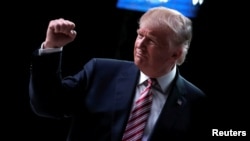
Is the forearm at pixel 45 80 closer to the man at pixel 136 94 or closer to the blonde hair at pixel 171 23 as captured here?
the man at pixel 136 94

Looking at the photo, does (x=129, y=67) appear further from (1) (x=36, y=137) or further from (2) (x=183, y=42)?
(1) (x=36, y=137)

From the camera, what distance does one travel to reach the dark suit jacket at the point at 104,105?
1144 mm

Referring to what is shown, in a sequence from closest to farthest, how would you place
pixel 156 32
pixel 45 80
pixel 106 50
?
Answer: pixel 45 80
pixel 156 32
pixel 106 50

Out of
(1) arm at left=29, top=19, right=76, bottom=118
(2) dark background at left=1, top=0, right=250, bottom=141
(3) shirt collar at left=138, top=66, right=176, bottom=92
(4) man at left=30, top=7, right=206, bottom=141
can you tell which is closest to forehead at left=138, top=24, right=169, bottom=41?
(4) man at left=30, top=7, right=206, bottom=141

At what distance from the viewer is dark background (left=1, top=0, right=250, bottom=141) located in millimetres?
2023

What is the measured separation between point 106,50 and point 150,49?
1.28m

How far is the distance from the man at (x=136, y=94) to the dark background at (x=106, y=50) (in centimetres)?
21

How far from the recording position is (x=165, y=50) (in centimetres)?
121

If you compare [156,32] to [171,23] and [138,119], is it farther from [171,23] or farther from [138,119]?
[138,119]

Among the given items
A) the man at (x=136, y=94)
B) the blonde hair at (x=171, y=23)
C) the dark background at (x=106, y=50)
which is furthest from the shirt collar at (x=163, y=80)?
the dark background at (x=106, y=50)

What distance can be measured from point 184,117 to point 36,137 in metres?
1.30

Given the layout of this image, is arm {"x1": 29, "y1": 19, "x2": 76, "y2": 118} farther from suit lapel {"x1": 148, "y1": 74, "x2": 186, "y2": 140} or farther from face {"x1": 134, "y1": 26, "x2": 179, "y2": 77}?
suit lapel {"x1": 148, "y1": 74, "x2": 186, "y2": 140}

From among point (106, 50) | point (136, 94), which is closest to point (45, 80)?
point (136, 94)

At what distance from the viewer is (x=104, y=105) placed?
3.90 ft
